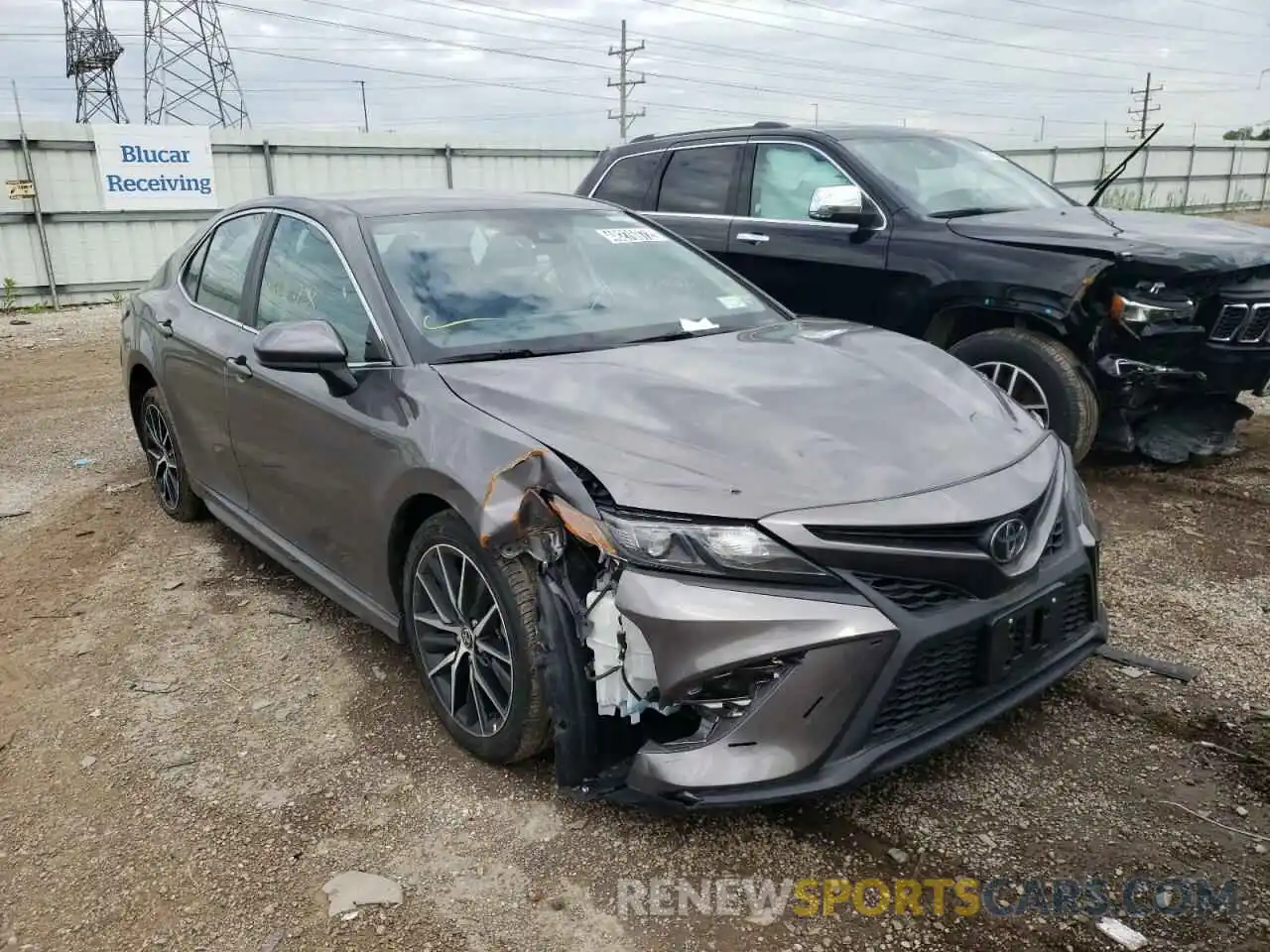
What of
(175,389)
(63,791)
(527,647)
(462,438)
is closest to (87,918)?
(63,791)

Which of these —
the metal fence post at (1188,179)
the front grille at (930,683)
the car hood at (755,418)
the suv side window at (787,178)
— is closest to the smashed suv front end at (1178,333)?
the suv side window at (787,178)

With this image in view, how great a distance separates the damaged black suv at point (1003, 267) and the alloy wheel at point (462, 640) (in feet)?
10.6

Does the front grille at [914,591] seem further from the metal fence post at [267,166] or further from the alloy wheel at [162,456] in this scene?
the metal fence post at [267,166]

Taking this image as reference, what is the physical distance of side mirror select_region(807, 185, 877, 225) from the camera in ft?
17.7

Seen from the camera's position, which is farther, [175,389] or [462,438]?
[175,389]

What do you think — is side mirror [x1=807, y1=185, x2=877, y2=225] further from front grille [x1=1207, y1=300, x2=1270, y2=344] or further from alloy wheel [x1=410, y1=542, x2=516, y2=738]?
alloy wheel [x1=410, y1=542, x2=516, y2=738]

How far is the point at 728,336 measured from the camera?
3.49m

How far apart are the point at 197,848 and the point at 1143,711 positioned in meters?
2.74

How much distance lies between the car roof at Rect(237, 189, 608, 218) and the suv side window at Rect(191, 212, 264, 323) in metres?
0.16

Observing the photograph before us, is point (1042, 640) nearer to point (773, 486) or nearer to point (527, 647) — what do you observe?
point (773, 486)

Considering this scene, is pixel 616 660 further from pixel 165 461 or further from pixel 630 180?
pixel 630 180

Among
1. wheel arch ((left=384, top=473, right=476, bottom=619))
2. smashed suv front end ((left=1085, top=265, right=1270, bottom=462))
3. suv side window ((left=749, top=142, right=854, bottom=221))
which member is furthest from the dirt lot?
suv side window ((left=749, top=142, right=854, bottom=221))

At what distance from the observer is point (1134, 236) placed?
4918 millimetres

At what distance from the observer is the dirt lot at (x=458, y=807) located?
2.35 m
